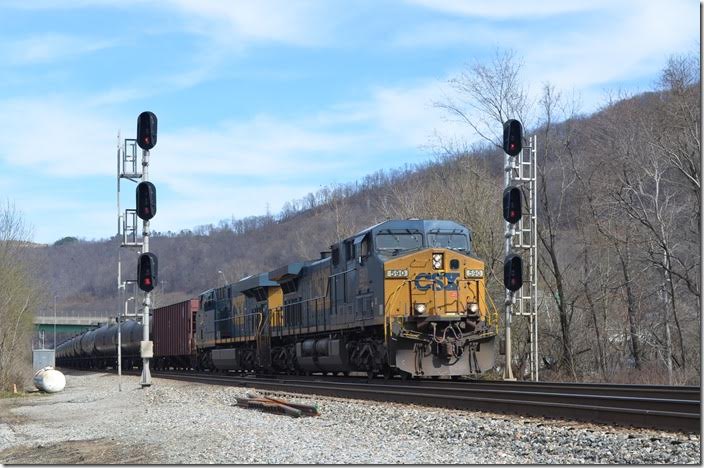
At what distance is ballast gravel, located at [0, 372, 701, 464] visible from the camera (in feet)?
32.3

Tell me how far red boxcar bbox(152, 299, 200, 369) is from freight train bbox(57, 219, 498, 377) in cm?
1166

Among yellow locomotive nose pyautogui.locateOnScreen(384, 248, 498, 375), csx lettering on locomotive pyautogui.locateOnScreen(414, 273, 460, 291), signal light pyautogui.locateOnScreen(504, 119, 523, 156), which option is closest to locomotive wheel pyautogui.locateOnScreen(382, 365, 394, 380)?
yellow locomotive nose pyautogui.locateOnScreen(384, 248, 498, 375)

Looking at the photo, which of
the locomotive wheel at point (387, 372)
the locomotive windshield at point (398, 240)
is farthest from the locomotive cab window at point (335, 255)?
the locomotive wheel at point (387, 372)

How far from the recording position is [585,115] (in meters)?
40.0

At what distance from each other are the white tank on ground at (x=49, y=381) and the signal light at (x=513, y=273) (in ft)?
52.6

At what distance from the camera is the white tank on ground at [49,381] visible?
1168 inches

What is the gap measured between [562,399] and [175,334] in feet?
110

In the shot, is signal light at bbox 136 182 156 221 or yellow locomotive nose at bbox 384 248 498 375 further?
signal light at bbox 136 182 156 221

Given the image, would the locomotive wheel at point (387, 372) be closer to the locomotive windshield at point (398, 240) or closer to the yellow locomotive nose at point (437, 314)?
the yellow locomotive nose at point (437, 314)

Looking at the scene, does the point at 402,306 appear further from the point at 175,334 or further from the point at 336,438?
the point at 175,334

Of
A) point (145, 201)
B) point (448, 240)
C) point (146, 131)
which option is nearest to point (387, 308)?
point (448, 240)

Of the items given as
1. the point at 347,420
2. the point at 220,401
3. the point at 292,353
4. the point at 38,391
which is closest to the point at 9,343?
the point at 38,391

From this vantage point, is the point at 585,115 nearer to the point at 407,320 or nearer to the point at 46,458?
the point at 407,320

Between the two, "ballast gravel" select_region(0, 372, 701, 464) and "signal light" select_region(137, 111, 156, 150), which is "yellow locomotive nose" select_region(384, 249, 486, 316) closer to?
"ballast gravel" select_region(0, 372, 701, 464)
